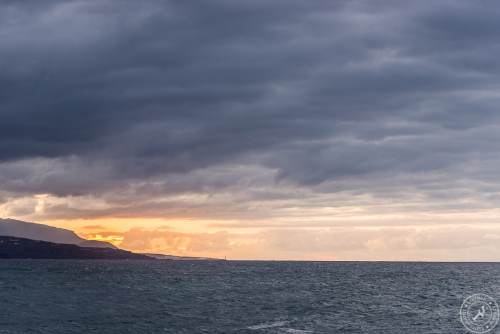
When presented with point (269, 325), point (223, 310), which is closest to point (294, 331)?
point (269, 325)

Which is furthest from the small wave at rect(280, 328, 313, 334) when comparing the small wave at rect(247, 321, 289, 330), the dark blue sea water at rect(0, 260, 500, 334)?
the small wave at rect(247, 321, 289, 330)

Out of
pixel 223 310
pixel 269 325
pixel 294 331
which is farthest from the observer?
pixel 223 310

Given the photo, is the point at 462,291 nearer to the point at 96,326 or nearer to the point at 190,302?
→ the point at 190,302

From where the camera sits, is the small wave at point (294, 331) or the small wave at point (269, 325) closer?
the small wave at point (294, 331)

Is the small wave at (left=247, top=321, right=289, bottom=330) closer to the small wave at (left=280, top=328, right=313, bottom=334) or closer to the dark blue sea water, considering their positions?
the dark blue sea water

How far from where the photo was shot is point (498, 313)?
340 ft

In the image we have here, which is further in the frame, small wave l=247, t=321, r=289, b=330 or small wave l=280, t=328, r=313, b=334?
small wave l=247, t=321, r=289, b=330

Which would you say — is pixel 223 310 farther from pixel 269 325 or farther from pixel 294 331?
pixel 294 331

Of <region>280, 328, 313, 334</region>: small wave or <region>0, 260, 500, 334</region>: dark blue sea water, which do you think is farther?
<region>0, 260, 500, 334</region>: dark blue sea water

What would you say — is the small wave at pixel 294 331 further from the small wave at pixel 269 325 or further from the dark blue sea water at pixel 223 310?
the small wave at pixel 269 325

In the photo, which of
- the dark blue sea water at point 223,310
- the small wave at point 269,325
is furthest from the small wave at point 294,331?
the small wave at point 269,325

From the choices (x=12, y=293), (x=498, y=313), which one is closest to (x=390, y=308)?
(x=498, y=313)

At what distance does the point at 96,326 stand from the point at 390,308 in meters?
52.3

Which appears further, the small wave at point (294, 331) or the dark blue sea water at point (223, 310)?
the dark blue sea water at point (223, 310)
